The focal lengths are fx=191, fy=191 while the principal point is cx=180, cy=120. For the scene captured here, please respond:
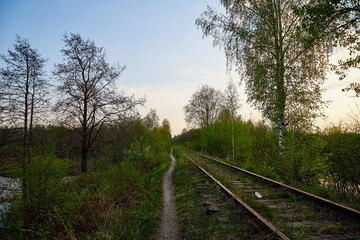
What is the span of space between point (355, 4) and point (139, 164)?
43.8ft

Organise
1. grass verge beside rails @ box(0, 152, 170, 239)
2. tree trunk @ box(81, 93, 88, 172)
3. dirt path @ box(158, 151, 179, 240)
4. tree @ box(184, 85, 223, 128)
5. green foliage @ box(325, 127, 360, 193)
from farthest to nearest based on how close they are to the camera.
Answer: tree @ box(184, 85, 223, 128) → tree trunk @ box(81, 93, 88, 172) → green foliage @ box(325, 127, 360, 193) → dirt path @ box(158, 151, 179, 240) → grass verge beside rails @ box(0, 152, 170, 239)

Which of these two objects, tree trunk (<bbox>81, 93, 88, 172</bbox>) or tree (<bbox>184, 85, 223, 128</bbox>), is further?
tree (<bbox>184, 85, 223, 128</bbox>)

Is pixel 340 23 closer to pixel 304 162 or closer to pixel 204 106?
pixel 304 162

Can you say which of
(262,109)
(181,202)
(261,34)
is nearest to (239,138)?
(262,109)

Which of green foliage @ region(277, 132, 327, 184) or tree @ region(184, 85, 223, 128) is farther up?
tree @ region(184, 85, 223, 128)

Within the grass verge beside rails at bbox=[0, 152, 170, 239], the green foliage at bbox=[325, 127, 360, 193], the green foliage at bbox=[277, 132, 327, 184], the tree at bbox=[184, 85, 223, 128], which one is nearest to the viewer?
the grass verge beside rails at bbox=[0, 152, 170, 239]

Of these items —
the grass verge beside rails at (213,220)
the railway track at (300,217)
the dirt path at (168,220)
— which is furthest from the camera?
the dirt path at (168,220)

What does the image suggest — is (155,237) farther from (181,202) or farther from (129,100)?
(129,100)

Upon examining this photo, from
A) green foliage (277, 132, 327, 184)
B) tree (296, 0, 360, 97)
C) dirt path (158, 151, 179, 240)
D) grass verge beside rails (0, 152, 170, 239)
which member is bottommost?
dirt path (158, 151, 179, 240)

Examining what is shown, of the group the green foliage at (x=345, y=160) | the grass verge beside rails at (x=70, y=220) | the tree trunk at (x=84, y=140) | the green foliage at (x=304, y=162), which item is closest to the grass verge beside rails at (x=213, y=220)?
the grass verge beside rails at (x=70, y=220)

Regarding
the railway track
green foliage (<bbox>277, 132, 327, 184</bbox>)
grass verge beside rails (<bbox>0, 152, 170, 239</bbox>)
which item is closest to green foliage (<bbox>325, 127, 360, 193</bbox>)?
green foliage (<bbox>277, 132, 327, 184</bbox>)

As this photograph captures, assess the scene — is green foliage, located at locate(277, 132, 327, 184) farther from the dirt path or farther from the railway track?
the dirt path

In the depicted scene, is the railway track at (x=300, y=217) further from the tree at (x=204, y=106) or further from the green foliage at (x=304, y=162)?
A: the tree at (x=204, y=106)

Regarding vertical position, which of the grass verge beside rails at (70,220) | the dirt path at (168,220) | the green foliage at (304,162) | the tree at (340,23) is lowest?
the dirt path at (168,220)
